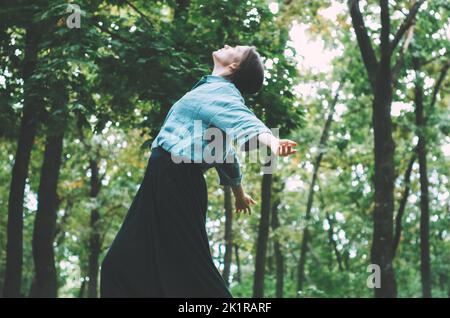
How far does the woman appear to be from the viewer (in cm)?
334

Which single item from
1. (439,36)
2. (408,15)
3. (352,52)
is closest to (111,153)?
(352,52)

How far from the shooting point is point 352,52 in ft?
63.1

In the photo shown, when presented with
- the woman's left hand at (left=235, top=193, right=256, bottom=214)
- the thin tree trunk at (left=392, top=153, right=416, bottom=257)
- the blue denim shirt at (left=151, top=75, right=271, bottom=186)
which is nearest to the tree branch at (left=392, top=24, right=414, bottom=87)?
the thin tree trunk at (left=392, top=153, right=416, bottom=257)

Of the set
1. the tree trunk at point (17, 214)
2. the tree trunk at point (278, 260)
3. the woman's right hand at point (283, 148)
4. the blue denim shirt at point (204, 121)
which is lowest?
the woman's right hand at point (283, 148)

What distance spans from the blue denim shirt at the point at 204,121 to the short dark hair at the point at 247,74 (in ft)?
0.65

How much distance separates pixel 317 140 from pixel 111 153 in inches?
273

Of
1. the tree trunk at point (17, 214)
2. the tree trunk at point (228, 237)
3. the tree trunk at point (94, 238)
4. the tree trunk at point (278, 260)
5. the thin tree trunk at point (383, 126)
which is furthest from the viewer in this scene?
the tree trunk at point (278, 260)

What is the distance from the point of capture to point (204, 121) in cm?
342

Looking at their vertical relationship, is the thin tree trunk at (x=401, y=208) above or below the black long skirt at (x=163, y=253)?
above

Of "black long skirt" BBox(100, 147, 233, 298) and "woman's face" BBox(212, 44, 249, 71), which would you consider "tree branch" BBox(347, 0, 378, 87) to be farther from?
"black long skirt" BBox(100, 147, 233, 298)

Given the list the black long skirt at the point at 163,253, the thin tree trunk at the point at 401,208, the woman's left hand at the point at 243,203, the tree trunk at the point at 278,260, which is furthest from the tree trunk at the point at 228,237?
the black long skirt at the point at 163,253

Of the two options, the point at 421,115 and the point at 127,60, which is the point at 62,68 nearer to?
the point at 127,60

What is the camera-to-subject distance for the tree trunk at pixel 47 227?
13.3 meters

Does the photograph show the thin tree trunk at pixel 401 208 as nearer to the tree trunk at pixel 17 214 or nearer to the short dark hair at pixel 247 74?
the tree trunk at pixel 17 214
